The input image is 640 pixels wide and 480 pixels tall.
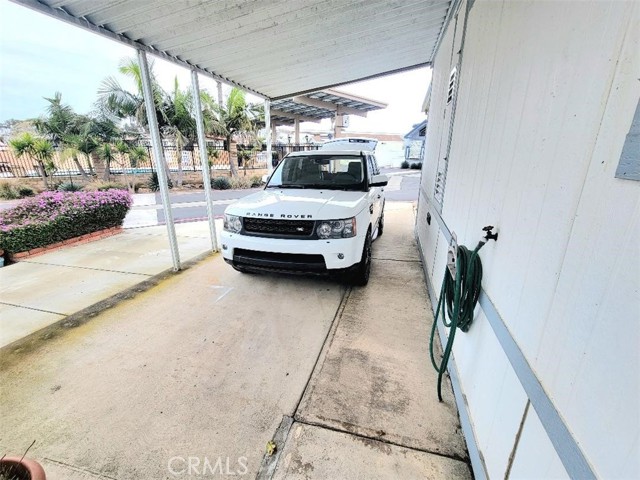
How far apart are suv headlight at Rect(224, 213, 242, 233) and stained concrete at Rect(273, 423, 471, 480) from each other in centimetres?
232

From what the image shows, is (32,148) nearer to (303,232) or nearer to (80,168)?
(80,168)

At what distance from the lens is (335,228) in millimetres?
3230

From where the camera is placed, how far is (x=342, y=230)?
3.23 m

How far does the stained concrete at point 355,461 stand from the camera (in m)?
1.64

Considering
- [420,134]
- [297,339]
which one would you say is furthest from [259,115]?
[297,339]

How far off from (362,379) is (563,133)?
203cm

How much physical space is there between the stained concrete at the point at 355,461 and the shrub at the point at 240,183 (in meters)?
16.0

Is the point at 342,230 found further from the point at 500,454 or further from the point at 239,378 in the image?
the point at 500,454

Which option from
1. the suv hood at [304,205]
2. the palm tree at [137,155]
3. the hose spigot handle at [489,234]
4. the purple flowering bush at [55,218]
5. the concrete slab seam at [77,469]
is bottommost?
the concrete slab seam at [77,469]

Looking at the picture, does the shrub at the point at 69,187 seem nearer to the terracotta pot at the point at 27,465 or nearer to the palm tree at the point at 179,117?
the palm tree at the point at 179,117

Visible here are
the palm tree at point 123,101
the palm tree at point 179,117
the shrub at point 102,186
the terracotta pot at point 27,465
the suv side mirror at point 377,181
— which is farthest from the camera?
the palm tree at point 179,117

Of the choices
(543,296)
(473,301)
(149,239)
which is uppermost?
(543,296)

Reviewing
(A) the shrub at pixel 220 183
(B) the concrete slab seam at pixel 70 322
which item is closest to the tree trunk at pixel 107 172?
(A) the shrub at pixel 220 183

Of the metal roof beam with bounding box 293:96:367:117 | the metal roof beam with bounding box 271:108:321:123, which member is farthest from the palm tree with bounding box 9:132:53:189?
the metal roof beam with bounding box 271:108:321:123
